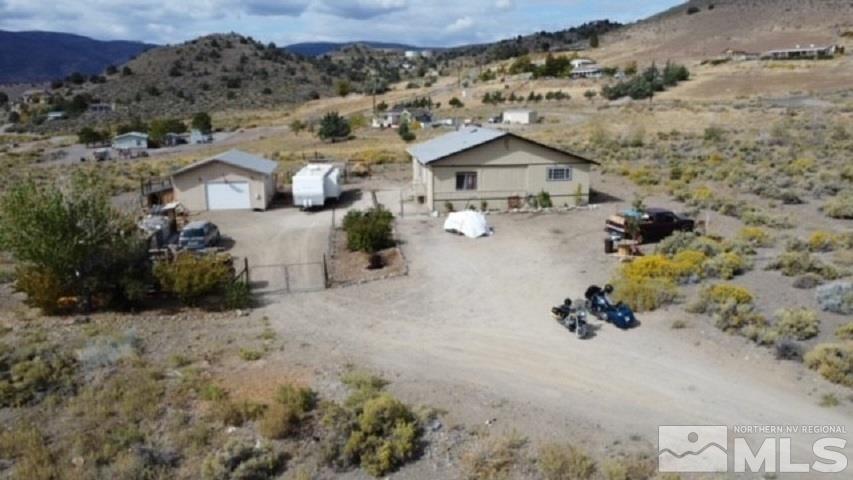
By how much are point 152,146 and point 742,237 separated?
72.9 meters

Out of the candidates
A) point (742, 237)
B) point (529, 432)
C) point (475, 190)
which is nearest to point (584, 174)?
point (475, 190)

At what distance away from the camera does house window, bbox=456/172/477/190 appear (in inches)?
1283

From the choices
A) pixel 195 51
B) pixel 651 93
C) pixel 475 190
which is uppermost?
pixel 195 51

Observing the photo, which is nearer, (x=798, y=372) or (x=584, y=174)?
(x=798, y=372)

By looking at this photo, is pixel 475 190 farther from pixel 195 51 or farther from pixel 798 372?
pixel 195 51

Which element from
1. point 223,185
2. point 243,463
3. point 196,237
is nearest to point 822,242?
point 243,463

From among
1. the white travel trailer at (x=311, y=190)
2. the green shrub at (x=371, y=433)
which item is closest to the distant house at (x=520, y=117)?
the white travel trailer at (x=311, y=190)

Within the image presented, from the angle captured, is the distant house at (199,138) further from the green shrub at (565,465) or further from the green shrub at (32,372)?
the green shrub at (565,465)

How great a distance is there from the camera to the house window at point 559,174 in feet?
108

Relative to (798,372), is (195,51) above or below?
above

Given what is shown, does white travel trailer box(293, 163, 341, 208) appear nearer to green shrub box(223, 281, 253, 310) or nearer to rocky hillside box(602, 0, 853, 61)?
green shrub box(223, 281, 253, 310)

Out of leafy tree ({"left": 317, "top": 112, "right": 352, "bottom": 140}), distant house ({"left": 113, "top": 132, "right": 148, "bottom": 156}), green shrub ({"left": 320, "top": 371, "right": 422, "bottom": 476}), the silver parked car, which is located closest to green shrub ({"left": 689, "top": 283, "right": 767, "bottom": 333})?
green shrub ({"left": 320, "top": 371, "right": 422, "bottom": 476})

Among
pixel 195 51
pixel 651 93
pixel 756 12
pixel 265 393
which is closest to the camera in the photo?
pixel 265 393

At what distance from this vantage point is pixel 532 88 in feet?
370
